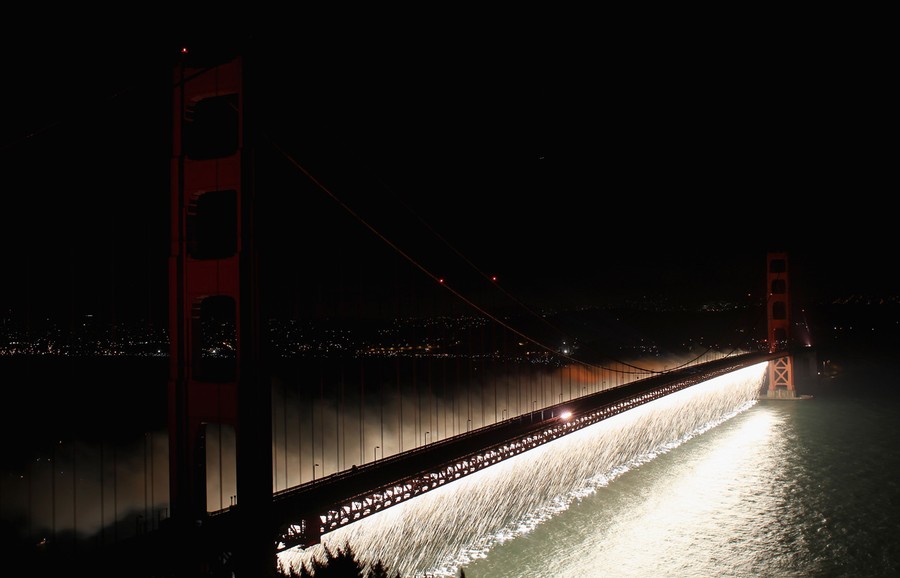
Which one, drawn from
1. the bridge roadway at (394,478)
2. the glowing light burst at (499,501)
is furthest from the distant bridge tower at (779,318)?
the bridge roadway at (394,478)

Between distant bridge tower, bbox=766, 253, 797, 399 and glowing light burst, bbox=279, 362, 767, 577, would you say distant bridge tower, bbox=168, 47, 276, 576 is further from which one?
distant bridge tower, bbox=766, 253, 797, 399

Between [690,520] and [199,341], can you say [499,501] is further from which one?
[199,341]

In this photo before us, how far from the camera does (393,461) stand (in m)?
12.3

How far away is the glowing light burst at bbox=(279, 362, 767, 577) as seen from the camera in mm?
15023

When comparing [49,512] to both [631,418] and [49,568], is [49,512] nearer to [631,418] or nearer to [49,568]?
[631,418]

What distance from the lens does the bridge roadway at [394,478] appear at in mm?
8648

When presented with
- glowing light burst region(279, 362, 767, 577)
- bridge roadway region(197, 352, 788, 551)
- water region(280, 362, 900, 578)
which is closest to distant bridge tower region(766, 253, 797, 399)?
water region(280, 362, 900, 578)

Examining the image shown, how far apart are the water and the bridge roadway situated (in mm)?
2222

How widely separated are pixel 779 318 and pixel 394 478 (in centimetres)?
5082

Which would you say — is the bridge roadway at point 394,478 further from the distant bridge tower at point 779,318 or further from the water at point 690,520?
the distant bridge tower at point 779,318

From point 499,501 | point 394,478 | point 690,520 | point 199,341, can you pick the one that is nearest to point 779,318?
Result: point 690,520

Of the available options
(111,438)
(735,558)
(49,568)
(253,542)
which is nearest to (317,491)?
(253,542)

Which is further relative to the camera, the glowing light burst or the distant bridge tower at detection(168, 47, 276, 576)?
the glowing light burst

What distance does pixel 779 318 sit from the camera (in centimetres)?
5428
